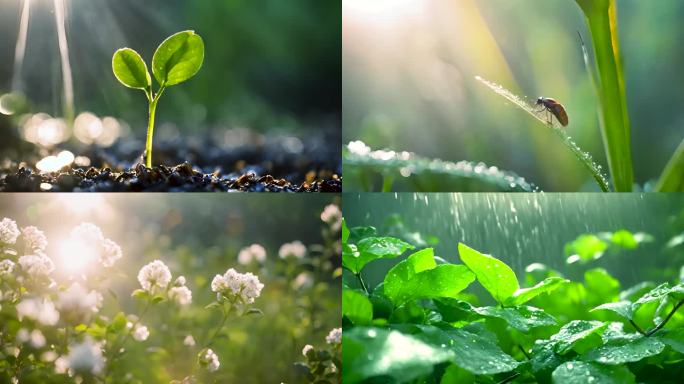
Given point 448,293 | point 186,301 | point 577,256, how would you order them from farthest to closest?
point 577,256 → point 186,301 → point 448,293

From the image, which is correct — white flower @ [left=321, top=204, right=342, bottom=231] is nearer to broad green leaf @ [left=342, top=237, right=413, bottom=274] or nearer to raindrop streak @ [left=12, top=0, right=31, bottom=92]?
broad green leaf @ [left=342, top=237, right=413, bottom=274]

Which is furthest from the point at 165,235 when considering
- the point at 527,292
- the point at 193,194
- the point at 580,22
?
the point at 580,22

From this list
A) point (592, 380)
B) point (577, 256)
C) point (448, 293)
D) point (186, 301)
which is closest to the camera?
point (592, 380)

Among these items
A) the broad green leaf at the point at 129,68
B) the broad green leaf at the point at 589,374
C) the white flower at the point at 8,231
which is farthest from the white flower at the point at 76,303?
the broad green leaf at the point at 589,374

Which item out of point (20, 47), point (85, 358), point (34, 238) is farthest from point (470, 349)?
point (20, 47)

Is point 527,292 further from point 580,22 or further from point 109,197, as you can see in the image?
point 109,197

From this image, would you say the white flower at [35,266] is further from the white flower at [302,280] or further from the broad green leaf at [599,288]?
the broad green leaf at [599,288]
